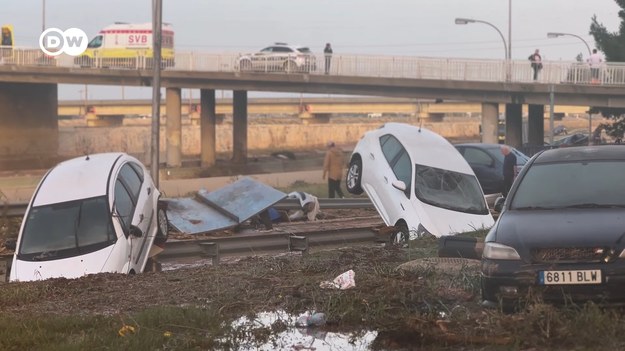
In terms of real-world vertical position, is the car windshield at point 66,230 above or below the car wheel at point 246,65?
below

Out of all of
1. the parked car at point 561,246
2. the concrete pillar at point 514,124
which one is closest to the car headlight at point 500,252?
the parked car at point 561,246

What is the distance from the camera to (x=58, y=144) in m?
72.1

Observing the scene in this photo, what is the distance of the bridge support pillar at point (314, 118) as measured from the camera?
100812mm

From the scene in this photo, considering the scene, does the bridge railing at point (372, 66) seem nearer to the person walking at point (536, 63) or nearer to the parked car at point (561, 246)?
the person walking at point (536, 63)

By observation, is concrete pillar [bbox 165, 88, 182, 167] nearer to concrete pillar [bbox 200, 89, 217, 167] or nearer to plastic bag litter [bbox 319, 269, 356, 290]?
concrete pillar [bbox 200, 89, 217, 167]

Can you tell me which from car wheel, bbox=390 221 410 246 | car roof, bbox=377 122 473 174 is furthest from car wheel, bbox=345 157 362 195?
car wheel, bbox=390 221 410 246

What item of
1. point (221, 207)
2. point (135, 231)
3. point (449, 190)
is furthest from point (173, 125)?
point (135, 231)

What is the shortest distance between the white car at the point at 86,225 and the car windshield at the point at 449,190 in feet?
15.5

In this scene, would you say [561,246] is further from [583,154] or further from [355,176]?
[355,176]

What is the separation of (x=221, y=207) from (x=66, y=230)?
521 centimetres

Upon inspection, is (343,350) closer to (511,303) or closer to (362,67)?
(511,303)

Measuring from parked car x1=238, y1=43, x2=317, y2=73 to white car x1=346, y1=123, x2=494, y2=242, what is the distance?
34005 millimetres

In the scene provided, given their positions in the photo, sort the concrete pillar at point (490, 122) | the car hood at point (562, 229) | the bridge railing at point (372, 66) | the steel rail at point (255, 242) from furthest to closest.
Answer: the concrete pillar at point (490, 122), the bridge railing at point (372, 66), the steel rail at point (255, 242), the car hood at point (562, 229)

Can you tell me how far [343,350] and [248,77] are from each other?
4868 cm
